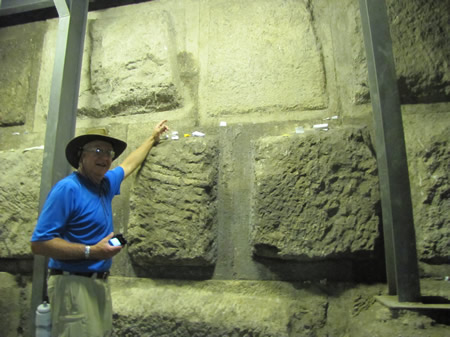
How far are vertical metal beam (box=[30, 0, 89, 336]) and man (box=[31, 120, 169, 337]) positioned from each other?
171mm

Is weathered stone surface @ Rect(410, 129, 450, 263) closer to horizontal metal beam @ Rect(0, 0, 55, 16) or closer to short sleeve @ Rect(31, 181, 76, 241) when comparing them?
short sleeve @ Rect(31, 181, 76, 241)

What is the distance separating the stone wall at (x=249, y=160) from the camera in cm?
140

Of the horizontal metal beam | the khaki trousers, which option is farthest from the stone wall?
the horizontal metal beam

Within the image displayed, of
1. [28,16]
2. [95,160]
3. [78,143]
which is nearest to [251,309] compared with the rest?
[95,160]

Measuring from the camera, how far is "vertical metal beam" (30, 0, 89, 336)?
5.02 ft

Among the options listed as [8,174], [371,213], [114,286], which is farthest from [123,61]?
[371,213]

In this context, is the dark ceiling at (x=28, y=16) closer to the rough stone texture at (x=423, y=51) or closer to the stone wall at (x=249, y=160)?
the stone wall at (x=249, y=160)

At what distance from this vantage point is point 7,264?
183 centimetres

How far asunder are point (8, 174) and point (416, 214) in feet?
6.91

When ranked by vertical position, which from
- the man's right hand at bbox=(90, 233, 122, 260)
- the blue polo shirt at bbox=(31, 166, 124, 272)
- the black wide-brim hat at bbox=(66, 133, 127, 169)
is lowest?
the man's right hand at bbox=(90, 233, 122, 260)

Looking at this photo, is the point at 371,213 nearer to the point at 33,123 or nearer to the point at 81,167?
the point at 81,167

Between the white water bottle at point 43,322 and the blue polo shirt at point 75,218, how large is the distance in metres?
0.18

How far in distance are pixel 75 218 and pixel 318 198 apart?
1024 millimetres

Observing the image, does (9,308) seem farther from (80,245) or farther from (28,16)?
(28,16)
